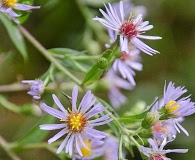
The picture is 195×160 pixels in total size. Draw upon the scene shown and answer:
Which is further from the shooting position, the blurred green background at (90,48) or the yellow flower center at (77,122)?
the blurred green background at (90,48)

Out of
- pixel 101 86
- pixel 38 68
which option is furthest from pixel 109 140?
pixel 38 68

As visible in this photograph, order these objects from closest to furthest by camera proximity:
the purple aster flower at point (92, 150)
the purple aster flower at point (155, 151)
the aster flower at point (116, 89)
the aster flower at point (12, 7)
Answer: the purple aster flower at point (155, 151) → the aster flower at point (12, 7) → the purple aster flower at point (92, 150) → the aster flower at point (116, 89)

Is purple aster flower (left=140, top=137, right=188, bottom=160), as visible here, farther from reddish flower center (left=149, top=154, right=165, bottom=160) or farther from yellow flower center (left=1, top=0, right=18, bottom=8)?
yellow flower center (left=1, top=0, right=18, bottom=8)

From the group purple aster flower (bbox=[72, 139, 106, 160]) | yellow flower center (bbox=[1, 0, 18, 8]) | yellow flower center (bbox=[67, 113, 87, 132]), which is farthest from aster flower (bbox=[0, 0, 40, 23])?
purple aster flower (bbox=[72, 139, 106, 160])

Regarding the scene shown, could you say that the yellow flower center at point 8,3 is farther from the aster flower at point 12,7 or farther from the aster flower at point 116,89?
the aster flower at point 116,89

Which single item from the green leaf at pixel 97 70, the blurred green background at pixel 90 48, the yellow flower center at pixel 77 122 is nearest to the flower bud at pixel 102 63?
the green leaf at pixel 97 70
